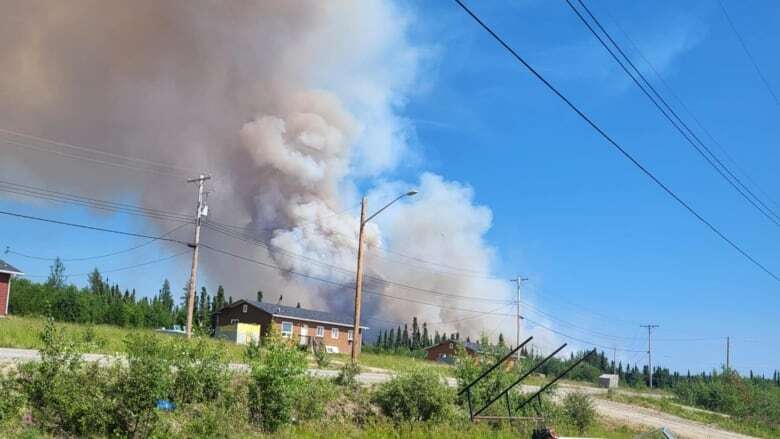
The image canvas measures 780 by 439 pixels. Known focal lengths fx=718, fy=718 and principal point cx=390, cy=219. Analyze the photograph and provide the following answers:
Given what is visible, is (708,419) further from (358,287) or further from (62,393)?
(62,393)

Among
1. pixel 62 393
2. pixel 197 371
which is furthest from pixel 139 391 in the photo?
pixel 197 371

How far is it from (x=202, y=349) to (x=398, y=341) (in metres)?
119

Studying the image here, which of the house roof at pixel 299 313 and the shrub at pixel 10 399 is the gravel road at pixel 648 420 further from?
the house roof at pixel 299 313

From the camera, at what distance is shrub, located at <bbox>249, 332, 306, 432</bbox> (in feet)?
64.3

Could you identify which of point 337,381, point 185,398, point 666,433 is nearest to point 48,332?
point 185,398

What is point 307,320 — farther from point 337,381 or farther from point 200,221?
point 337,381

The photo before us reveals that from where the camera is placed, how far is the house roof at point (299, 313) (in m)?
76.8

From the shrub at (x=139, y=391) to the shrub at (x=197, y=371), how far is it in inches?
38.7

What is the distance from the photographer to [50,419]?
51.2 ft

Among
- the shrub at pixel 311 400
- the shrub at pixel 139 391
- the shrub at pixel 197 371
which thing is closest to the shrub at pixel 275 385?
the shrub at pixel 311 400

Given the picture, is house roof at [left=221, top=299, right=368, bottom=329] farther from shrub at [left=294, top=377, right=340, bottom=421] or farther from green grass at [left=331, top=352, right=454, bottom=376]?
shrub at [left=294, top=377, right=340, bottom=421]

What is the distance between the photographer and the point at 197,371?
18359mm

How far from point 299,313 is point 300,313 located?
0.52ft

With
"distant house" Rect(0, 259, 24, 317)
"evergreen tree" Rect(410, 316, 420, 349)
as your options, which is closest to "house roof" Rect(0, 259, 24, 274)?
"distant house" Rect(0, 259, 24, 317)
